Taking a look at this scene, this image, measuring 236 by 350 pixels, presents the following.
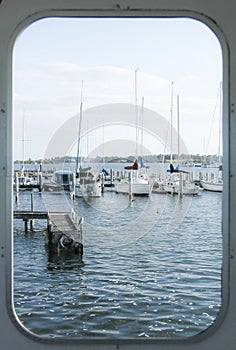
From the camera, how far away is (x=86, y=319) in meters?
6.05

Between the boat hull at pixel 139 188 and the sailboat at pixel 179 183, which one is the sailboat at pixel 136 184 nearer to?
the boat hull at pixel 139 188

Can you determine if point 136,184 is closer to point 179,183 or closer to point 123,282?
point 179,183

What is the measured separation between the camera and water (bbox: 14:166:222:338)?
230 inches

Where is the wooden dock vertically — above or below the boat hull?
below

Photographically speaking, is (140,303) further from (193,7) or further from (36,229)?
(36,229)

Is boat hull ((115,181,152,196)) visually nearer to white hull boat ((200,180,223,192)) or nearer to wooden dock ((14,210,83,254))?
white hull boat ((200,180,223,192))

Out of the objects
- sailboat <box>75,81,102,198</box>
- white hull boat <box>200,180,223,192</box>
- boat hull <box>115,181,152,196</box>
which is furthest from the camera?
white hull boat <box>200,180,223,192</box>

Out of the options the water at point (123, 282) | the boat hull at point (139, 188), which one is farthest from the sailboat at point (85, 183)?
the water at point (123, 282)

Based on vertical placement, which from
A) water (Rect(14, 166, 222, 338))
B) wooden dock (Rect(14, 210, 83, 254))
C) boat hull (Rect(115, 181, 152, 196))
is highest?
boat hull (Rect(115, 181, 152, 196))

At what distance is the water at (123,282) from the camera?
5852mm

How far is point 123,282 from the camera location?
8.29 metres

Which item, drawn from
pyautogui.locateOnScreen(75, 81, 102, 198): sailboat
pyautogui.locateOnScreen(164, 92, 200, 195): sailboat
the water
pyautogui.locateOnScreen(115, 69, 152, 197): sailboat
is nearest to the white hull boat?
pyautogui.locateOnScreen(164, 92, 200, 195): sailboat

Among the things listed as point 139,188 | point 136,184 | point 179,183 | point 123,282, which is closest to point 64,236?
point 123,282

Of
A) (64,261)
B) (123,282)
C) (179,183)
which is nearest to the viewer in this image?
(123,282)
